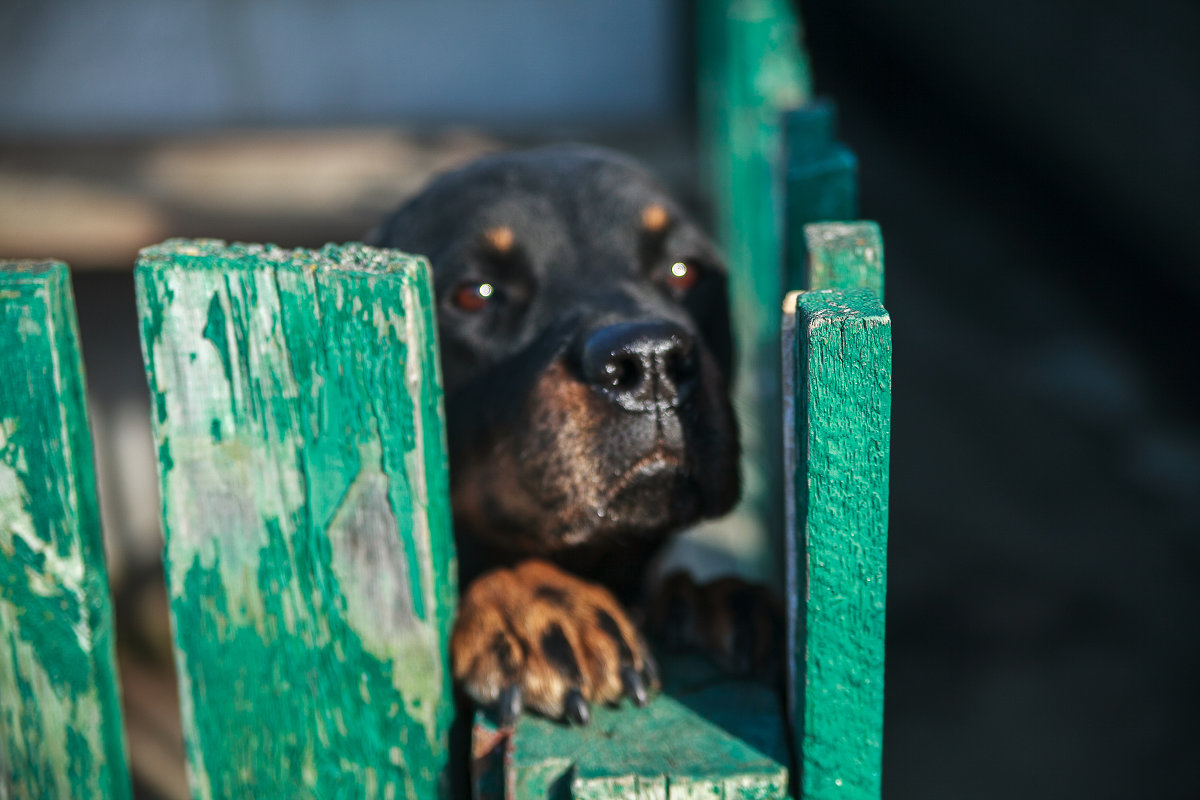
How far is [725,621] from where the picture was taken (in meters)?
1.84

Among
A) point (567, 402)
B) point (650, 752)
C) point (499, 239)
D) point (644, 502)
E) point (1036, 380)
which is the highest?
point (499, 239)

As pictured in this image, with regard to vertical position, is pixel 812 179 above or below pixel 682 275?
above

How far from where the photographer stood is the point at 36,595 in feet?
4.99

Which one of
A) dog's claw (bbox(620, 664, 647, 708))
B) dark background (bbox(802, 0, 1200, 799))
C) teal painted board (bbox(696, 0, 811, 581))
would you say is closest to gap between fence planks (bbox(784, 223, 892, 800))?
dog's claw (bbox(620, 664, 647, 708))

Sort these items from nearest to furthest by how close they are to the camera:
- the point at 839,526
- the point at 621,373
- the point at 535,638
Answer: the point at 839,526 → the point at 535,638 → the point at 621,373

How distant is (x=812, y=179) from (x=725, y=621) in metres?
0.80

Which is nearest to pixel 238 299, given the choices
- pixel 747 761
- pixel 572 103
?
pixel 747 761

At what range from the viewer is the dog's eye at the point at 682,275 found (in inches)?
101

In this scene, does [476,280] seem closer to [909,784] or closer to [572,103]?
[909,784]

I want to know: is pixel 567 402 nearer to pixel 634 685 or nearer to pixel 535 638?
pixel 535 638

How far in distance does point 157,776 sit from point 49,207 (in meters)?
2.60

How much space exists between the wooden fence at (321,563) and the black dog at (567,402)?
155 mm

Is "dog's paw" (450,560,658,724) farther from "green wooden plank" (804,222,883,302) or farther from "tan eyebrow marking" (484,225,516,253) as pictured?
"tan eyebrow marking" (484,225,516,253)

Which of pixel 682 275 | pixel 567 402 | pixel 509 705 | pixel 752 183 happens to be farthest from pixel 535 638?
pixel 752 183
